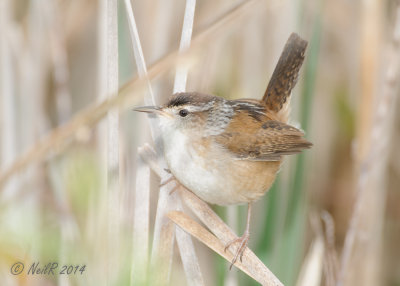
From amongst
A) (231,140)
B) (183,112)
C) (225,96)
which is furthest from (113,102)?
(225,96)

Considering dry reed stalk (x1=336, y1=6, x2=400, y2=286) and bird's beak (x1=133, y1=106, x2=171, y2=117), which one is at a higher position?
bird's beak (x1=133, y1=106, x2=171, y2=117)

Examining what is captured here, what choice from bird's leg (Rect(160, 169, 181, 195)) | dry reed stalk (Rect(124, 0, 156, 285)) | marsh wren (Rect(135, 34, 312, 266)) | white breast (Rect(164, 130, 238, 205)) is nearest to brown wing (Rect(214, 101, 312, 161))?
marsh wren (Rect(135, 34, 312, 266))

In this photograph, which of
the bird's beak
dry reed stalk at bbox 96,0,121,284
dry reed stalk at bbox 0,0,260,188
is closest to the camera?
dry reed stalk at bbox 0,0,260,188

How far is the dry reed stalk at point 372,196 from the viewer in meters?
2.47

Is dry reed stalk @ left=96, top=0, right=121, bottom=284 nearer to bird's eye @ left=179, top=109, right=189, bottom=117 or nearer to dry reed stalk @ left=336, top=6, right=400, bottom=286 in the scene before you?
bird's eye @ left=179, top=109, right=189, bottom=117

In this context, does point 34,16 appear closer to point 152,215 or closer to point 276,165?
point 152,215

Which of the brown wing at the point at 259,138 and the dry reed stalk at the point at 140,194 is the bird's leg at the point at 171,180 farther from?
the brown wing at the point at 259,138

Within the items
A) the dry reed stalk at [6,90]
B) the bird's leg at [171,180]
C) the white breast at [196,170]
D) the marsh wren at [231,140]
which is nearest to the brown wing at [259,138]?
the marsh wren at [231,140]

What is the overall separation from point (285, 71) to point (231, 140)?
0.49 metres

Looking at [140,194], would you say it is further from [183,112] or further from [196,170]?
[183,112]

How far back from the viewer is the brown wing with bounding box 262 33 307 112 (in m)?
2.66

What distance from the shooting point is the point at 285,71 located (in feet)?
8.76

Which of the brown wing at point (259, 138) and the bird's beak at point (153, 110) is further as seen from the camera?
the brown wing at point (259, 138)

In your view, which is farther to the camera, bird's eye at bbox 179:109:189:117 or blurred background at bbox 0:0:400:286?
bird's eye at bbox 179:109:189:117
